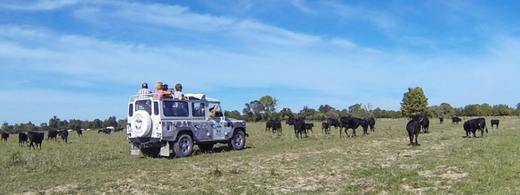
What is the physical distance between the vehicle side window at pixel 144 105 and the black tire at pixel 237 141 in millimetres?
5047

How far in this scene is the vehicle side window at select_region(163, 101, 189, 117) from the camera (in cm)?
2228

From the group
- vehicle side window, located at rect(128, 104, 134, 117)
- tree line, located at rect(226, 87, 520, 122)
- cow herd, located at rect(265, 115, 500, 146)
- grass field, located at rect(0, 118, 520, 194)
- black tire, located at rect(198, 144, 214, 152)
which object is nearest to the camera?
grass field, located at rect(0, 118, 520, 194)

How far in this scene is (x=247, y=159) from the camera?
66.4ft

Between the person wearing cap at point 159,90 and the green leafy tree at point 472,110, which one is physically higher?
the green leafy tree at point 472,110

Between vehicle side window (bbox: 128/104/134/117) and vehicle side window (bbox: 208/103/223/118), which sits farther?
vehicle side window (bbox: 208/103/223/118)

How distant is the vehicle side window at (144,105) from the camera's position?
2214cm

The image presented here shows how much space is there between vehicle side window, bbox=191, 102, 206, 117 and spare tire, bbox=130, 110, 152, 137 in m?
2.32

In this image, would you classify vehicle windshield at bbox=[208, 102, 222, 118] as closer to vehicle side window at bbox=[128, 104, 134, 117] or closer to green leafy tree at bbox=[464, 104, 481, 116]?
vehicle side window at bbox=[128, 104, 134, 117]

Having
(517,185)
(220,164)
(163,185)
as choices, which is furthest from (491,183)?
(220,164)

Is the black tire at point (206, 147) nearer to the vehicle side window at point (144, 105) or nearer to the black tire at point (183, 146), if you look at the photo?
the black tire at point (183, 146)

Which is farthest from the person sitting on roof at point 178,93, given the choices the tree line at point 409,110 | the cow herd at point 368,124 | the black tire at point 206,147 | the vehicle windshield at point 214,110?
the tree line at point 409,110

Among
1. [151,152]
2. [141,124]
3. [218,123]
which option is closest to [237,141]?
[218,123]

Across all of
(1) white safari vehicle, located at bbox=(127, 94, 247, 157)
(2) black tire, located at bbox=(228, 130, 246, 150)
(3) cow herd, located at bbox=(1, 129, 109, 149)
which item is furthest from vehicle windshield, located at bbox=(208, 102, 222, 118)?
(3) cow herd, located at bbox=(1, 129, 109, 149)

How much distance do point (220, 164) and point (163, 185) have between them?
15.6 feet
